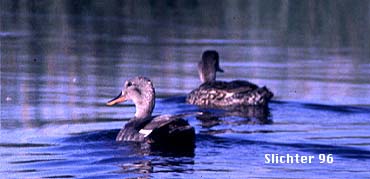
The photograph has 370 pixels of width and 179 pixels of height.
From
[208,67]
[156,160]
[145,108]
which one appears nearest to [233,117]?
[145,108]

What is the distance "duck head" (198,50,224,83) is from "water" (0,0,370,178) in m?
0.47

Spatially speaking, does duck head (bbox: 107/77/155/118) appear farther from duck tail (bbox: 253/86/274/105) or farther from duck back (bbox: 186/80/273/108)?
duck tail (bbox: 253/86/274/105)

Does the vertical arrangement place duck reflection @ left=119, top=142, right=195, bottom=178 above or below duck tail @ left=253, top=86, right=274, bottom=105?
below

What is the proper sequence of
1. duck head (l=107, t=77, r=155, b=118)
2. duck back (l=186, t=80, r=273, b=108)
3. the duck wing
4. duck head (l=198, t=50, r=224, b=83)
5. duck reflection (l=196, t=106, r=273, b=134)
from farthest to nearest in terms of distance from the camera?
Answer: duck head (l=198, t=50, r=224, b=83) < duck back (l=186, t=80, r=273, b=108) < duck reflection (l=196, t=106, r=273, b=134) < duck head (l=107, t=77, r=155, b=118) < the duck wing

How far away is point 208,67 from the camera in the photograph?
21.5 metres

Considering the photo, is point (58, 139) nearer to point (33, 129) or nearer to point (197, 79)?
point (33, 129)

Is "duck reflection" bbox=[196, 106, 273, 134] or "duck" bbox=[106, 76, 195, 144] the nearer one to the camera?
"duck" bbox=[106, 76, 195, 144]

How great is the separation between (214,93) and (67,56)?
6103mm

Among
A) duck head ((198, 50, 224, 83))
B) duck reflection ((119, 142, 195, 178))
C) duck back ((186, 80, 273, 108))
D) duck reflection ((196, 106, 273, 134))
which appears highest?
duck head ((198, 50, 224, 83))

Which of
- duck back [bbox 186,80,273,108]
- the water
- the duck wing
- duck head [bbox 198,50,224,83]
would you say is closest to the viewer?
the water

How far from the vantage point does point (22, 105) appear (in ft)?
59.8

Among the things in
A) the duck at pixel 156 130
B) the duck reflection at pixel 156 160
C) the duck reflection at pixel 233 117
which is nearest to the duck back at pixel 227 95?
the duck reflection at pixel 233 117

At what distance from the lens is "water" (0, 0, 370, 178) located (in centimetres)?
1388

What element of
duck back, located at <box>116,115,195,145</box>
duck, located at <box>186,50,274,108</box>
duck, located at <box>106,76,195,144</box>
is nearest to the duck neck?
duck, located at <box>106,76,195,144</box>
